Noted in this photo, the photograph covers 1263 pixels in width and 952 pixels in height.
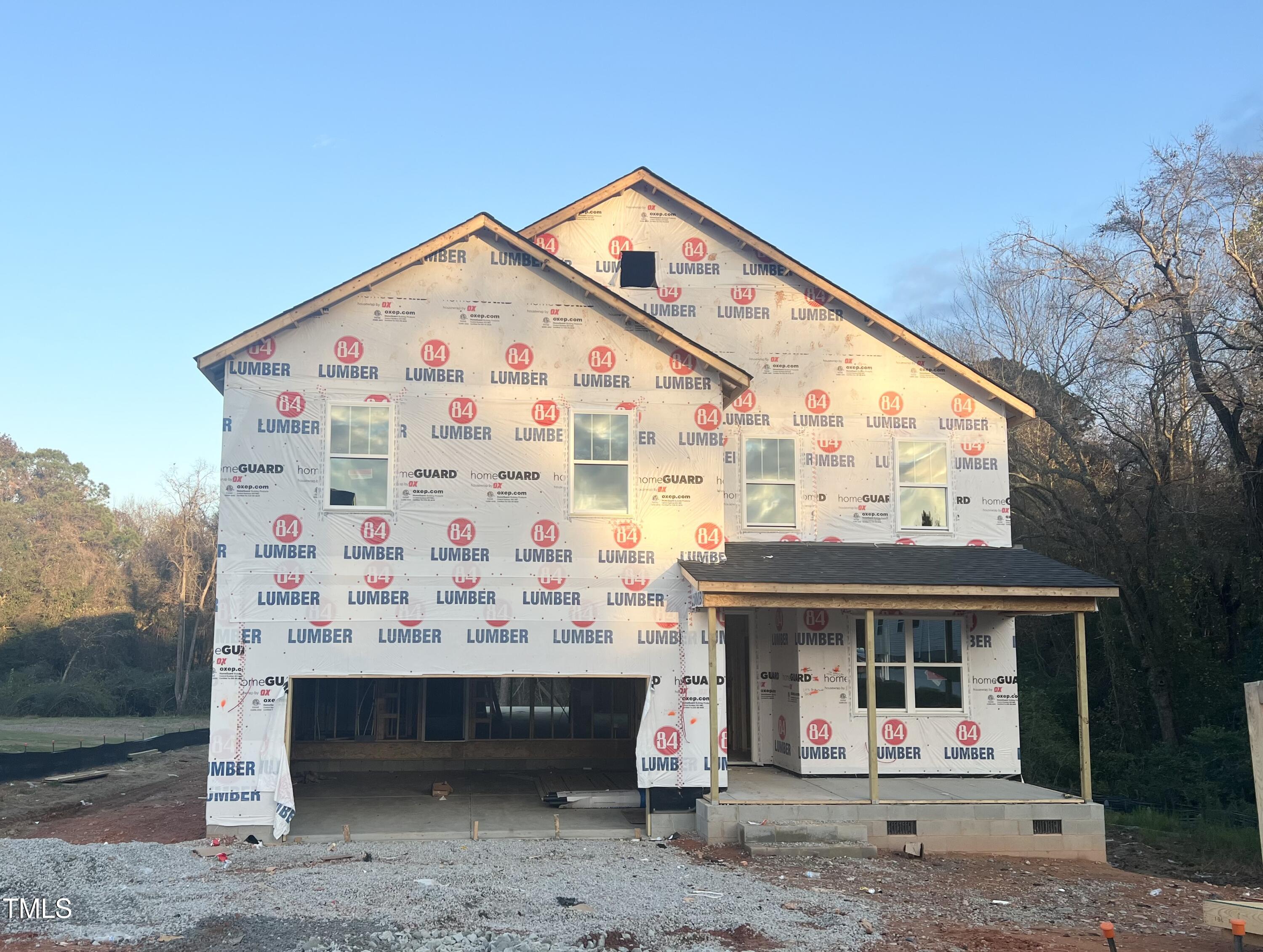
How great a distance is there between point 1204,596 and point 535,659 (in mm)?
16580

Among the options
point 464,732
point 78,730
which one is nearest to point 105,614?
point 78,730

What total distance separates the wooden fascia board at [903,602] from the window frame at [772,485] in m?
2.36

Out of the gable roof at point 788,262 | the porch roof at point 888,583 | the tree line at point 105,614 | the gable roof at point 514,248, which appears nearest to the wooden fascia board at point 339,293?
the gable roof at point 514,248

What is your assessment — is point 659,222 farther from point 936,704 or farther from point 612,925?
point 612,925

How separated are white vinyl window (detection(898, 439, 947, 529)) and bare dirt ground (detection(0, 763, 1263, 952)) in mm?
5562

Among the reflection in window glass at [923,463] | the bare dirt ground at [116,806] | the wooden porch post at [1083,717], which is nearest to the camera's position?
the bare dirt ground at [116,806]

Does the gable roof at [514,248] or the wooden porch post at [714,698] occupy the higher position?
the gable roof at [514,248]

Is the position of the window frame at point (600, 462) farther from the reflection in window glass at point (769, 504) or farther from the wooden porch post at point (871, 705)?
the wooden porch post at point (871, 705)

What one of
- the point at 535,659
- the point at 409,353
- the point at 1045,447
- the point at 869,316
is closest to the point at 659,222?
the point at 869,316

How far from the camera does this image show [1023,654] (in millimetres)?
28172

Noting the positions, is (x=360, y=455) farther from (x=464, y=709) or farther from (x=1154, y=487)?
(x=1154, y=487)

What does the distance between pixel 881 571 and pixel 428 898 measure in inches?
298

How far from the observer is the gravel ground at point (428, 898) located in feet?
27.0

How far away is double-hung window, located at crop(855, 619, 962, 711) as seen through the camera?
15.4 metres
